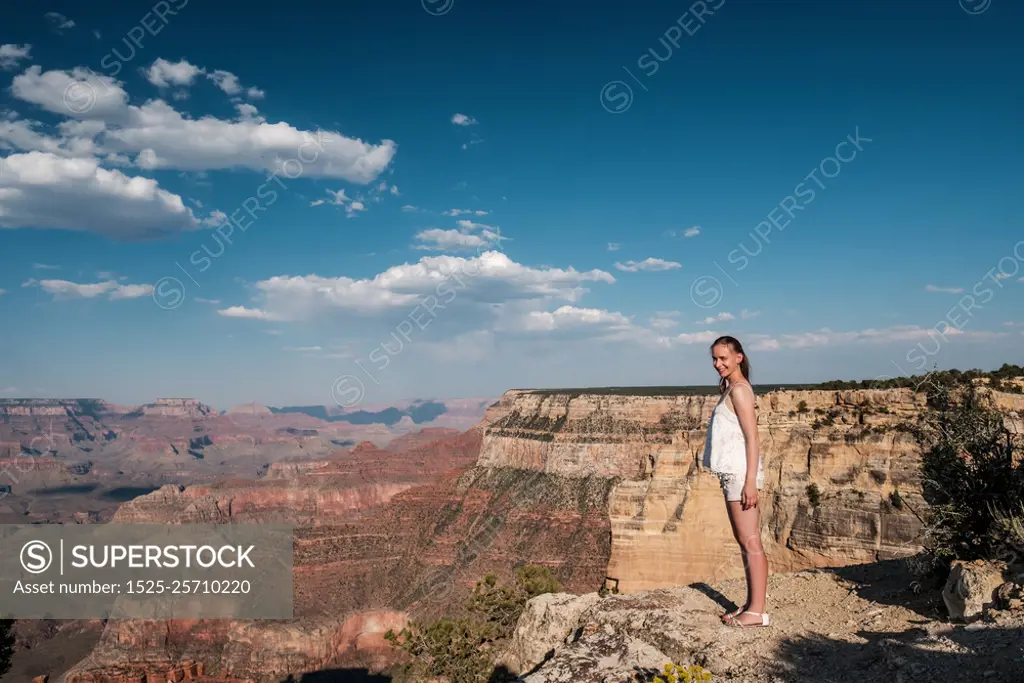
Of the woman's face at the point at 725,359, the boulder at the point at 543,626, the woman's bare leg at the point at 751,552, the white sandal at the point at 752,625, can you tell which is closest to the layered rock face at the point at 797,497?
the boulder at the point at 543,626

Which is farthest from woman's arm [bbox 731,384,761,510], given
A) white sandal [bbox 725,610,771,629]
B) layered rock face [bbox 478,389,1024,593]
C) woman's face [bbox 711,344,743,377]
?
layered rock face [bbox 478,389,1024,593]

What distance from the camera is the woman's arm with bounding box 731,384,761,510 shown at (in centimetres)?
638

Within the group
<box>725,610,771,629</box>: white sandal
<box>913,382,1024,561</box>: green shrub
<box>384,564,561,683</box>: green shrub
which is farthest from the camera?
<box>384,564,561,683</box>: green shrub

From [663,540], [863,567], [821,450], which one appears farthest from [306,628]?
[863,567]

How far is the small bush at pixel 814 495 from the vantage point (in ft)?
78.9

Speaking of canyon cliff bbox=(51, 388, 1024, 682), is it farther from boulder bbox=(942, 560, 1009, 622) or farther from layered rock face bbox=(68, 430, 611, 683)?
boulder bbox=(942, 560, 1009, 622)

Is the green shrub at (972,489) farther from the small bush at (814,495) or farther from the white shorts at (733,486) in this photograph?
the small bush at (814,495)

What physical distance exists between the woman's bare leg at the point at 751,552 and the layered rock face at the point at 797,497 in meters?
8.85

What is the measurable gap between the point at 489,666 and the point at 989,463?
56.2ft

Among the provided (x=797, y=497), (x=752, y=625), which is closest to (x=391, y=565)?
(x=797, y=497)

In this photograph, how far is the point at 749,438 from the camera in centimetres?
636

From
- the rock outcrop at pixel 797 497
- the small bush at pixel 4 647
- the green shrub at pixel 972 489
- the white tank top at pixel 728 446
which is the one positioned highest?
the white tank top at pixel 728 446

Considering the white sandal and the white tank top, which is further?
the white sandal

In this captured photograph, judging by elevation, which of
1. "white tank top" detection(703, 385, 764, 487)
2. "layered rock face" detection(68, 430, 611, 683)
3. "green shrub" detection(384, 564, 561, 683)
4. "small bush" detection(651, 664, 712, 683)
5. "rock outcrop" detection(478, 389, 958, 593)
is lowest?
"layered rock face" detection(68, 430, 611, 683)
